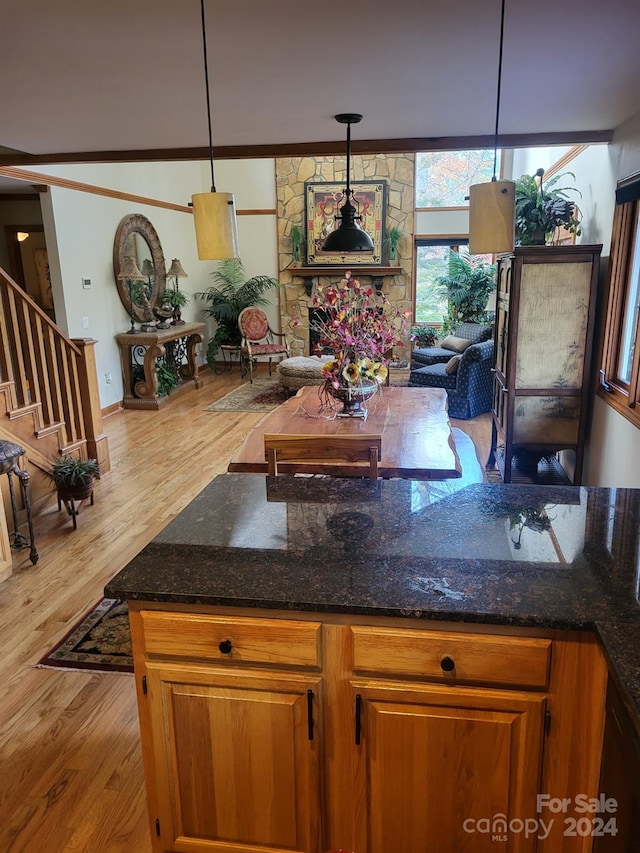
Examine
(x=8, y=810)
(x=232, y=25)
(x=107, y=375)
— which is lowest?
(x=8, y=810)

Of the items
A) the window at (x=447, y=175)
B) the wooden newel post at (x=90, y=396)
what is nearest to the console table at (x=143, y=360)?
the wooden newel post at (x=90, y=396)

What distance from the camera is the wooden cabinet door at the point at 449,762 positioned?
1.28 m

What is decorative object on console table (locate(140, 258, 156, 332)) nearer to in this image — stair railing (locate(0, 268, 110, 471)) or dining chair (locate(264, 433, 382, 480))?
stair railing (locate(0, 268, 110, 471))

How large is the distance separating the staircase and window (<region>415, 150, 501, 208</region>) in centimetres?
632

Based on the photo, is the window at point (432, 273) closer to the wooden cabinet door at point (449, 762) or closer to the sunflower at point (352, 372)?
the sunflower at point (352, 372)

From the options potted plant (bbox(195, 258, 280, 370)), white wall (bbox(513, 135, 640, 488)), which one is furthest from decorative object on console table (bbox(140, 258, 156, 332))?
white wall (bbox(513, 135, 640, 488))

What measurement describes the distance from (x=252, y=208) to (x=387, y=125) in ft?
19.9

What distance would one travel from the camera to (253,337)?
28.8 ft

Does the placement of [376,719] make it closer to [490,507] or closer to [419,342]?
[490,507]

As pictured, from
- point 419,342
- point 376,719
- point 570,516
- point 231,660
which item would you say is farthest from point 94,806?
point 419,342

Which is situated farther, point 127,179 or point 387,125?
point 127,179

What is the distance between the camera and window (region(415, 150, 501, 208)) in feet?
29.5

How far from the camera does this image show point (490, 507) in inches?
69.2

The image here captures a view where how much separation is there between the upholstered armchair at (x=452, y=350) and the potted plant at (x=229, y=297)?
2.85 metres
